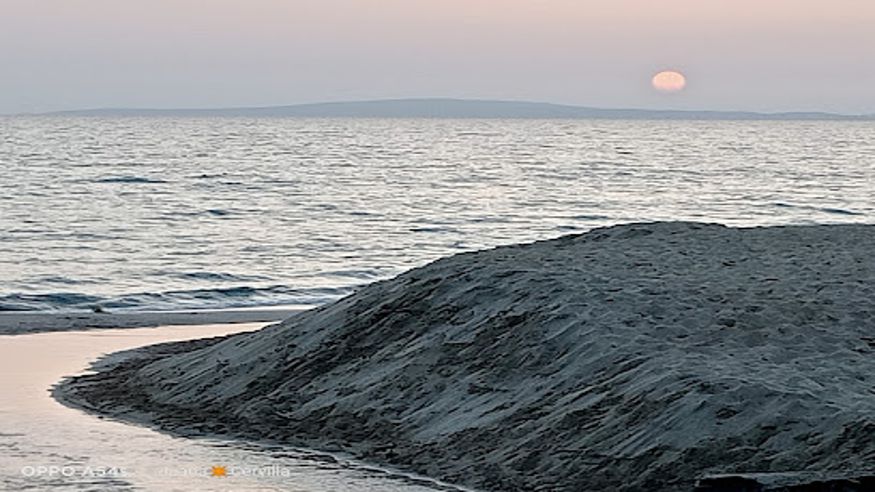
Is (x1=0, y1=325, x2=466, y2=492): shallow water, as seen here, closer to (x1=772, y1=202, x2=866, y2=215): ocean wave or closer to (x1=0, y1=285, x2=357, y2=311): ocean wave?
(x1=0, y1=285, x2=357, y2=311): ocean wave

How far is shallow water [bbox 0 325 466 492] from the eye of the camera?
13.8 m

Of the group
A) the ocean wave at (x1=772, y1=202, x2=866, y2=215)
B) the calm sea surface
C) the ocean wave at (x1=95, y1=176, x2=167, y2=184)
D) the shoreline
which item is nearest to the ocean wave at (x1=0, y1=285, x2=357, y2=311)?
the calm sea surface

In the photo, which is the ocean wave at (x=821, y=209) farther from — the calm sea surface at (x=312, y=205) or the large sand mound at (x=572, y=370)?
the large sand mound at (x=572, y=370)

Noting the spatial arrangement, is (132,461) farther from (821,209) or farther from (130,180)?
(130,180)

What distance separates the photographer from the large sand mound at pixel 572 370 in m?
13.5

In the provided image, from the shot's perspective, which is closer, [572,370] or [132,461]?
[132,461]

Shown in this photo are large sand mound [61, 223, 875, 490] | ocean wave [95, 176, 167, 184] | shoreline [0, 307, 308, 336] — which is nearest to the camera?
large sand mound [61, 223, 875, 490]

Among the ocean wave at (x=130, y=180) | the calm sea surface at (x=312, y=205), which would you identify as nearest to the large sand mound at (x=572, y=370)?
the calm sea surface at (x=312, y=205)

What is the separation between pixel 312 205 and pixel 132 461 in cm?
5096

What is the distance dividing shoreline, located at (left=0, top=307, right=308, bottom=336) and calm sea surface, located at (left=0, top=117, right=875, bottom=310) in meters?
3.16

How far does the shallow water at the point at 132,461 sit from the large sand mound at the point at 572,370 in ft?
1.80

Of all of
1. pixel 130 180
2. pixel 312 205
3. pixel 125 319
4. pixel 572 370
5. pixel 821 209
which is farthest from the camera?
pixel 130 180

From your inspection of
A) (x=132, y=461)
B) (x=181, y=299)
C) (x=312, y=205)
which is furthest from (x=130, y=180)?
(x=132, y=461)

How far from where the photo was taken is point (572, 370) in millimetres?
15609
